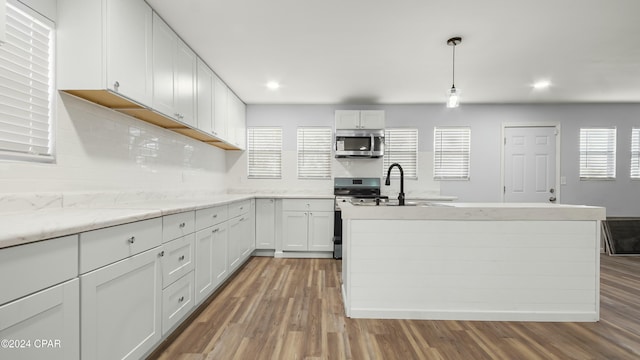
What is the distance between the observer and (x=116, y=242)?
51.1 inches

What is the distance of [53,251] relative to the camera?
3.28 feet

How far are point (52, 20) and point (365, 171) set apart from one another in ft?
12.5

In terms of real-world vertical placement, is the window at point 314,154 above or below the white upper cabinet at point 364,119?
below

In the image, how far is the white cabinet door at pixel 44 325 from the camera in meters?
0.86

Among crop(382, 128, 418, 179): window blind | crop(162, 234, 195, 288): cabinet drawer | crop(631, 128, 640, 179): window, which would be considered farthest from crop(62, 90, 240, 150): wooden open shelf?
crop(631, 128, 640, 179): window

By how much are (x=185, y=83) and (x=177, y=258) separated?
5.39ft

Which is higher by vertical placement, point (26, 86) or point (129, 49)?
point (129, 49)

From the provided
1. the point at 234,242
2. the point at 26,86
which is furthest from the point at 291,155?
the point at 26,86

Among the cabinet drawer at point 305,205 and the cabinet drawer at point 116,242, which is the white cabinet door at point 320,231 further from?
the cabinet drawer at point 116,242

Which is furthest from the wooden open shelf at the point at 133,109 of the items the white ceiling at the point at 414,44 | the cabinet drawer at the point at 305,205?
the cabinet drawer at the point at 305,205

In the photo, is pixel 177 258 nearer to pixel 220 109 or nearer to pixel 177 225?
pixel 177 225

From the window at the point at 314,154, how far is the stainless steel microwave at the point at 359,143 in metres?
0.45

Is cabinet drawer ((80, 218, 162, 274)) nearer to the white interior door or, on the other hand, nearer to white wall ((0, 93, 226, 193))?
white wall ((0, 93, 226, 193))

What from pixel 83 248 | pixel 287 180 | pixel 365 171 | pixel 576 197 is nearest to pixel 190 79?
pixel 83 248
